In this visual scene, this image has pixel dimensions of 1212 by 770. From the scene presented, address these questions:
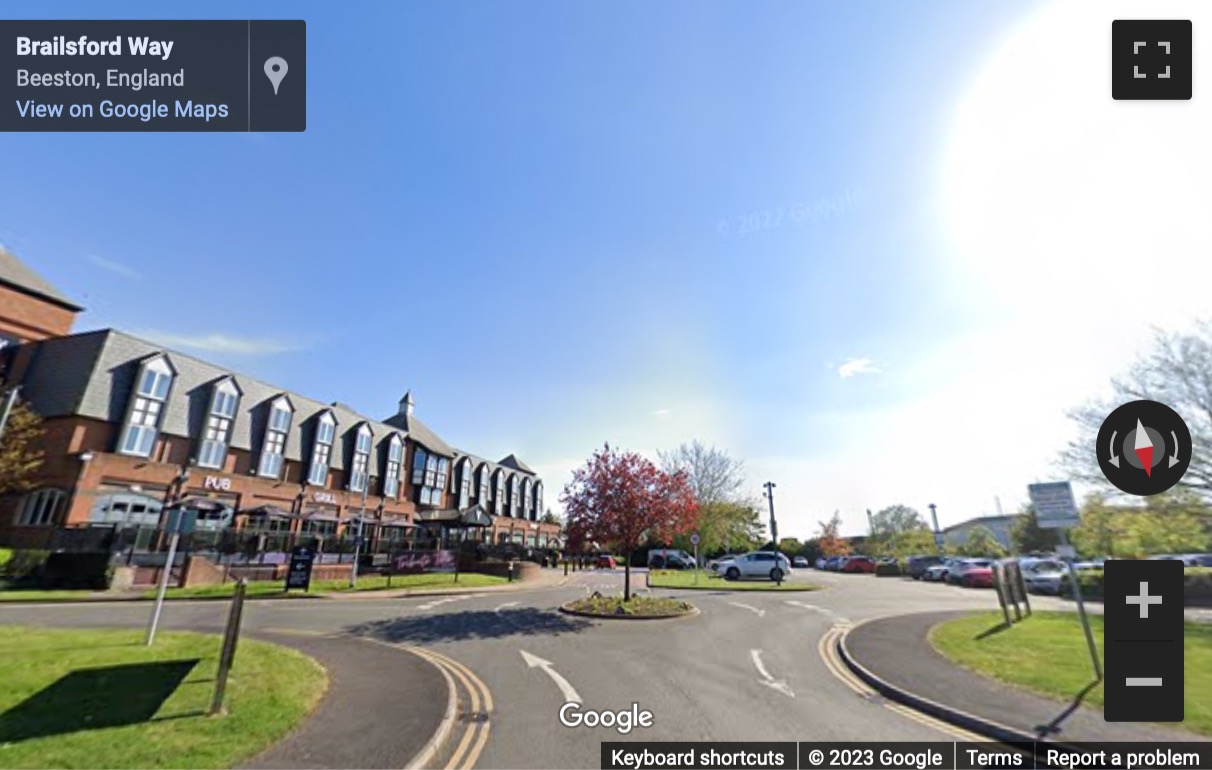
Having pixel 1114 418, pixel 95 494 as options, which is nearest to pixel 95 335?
pixel 95 494

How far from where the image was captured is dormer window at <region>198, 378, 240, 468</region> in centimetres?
3077

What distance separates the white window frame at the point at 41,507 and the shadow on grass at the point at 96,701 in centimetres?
2487

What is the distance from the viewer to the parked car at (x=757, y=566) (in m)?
31.0

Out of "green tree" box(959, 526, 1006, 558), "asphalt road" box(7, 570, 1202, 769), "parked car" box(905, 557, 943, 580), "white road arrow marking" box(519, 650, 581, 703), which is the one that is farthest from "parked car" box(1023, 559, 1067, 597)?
"white road arrow marking" box(519, 650, 581, 703)

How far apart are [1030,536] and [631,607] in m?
57.0

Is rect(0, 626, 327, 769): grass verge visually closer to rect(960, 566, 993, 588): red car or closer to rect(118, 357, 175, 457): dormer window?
rect(118, 357, 175, 457): dormer window

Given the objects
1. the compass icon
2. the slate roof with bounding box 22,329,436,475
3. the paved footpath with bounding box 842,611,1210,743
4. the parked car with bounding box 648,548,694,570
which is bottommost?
the parked car with bounding box 648,548,694,570

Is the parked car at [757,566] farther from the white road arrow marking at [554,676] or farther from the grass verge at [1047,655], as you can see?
the white road arrow marking at [554,676]

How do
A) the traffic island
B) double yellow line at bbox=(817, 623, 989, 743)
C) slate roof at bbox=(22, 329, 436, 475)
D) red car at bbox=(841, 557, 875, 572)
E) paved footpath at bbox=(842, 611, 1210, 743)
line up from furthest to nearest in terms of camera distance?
red car at bbox=(841, 557, 875, 572) → slate roof at bbox=(22, 329, 436, 475) → the traffic island → double yellow line at bbox=(817, 623, 989, 743) → paved footpath at bbox=(842, 611, 1210, 743)

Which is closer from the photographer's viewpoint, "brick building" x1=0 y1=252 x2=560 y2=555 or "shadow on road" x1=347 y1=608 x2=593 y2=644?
"shadow on road" x1=347 y1=608 x2=593 y2=644

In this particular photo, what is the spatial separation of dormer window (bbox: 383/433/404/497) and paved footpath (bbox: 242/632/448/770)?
36.0 m

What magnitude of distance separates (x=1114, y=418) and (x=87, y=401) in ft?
128

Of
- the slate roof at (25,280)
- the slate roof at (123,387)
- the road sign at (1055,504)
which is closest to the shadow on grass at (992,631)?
the road sign at (1055,504)

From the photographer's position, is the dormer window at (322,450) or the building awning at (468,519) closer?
the building awning at (468,519)
